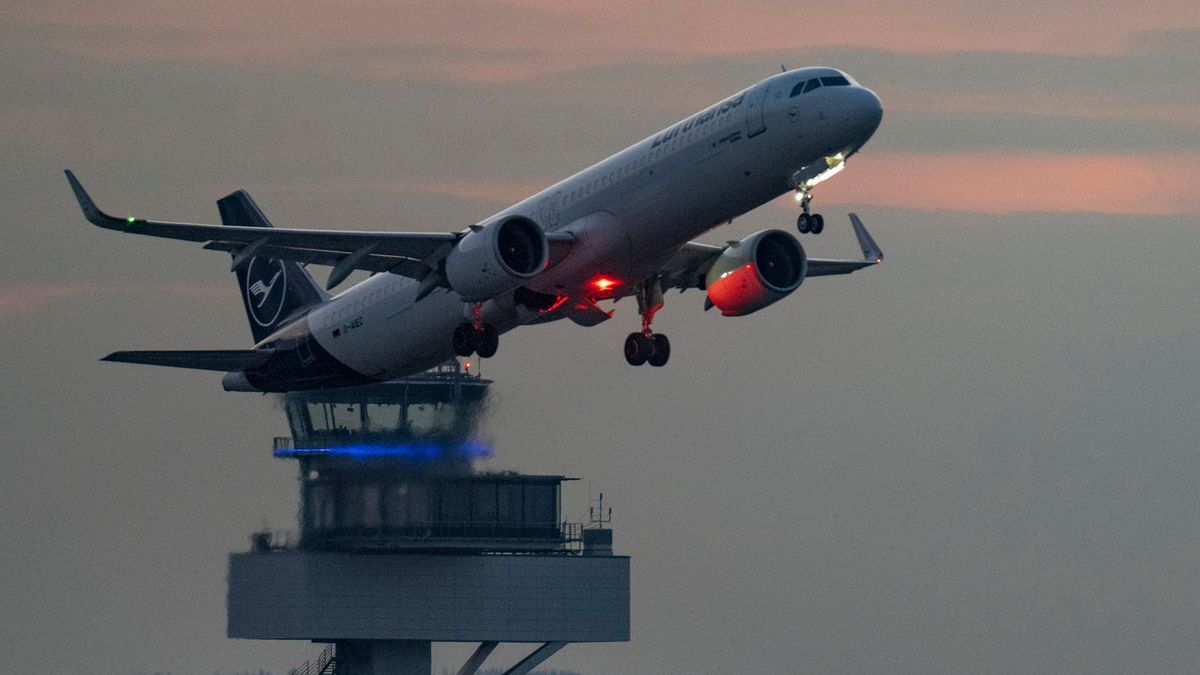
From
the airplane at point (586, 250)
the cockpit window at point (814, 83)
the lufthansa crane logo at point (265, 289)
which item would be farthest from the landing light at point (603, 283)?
the lufthansa crane logo at point (265, 289)

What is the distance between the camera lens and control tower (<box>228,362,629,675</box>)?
11544cm

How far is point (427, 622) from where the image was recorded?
120062 millimetres

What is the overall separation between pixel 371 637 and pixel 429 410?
1047 cm

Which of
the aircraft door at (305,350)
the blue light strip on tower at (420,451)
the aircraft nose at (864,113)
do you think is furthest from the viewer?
the blue light strip on tower at (420,451)

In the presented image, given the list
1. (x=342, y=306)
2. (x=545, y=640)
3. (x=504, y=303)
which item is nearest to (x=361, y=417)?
(x=545, y=640)

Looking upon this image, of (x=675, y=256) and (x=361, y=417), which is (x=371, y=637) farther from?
(x=675, y=256)

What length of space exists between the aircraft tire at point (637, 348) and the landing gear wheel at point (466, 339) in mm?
6229

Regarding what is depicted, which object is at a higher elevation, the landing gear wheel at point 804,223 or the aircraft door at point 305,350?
the landing gear wheel at point 804,223

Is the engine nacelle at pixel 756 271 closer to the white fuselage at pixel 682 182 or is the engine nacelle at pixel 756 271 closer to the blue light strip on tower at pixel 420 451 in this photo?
the white fuselage at pixel 682 182

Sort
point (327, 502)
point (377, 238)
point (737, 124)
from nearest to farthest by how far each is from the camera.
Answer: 1. point (737, 124)
2. point (377, 238)
3. point (327, 502)

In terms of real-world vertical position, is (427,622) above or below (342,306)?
below

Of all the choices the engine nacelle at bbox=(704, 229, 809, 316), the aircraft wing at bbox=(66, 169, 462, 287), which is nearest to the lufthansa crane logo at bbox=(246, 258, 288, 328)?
the aircraft wing at bbox=(66, 169, 462, 287)

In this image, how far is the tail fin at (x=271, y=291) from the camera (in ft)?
332

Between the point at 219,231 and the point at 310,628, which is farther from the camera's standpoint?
the point at 310,628
